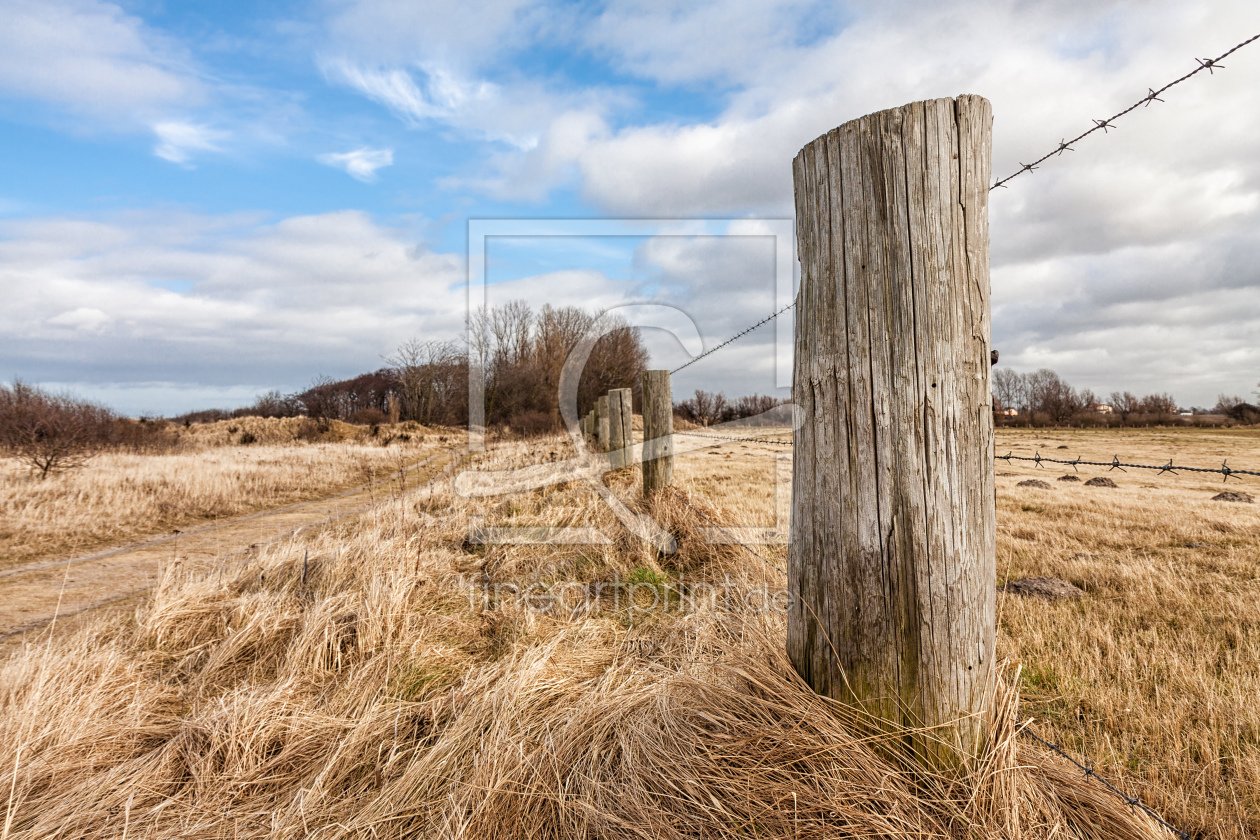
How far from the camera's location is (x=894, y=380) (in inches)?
70.8

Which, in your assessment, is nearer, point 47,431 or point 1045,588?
point 1045,588

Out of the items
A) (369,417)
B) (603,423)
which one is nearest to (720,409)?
(603,423)

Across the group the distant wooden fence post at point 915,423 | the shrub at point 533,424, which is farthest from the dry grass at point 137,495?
the distant wooden fence post at point 915,423

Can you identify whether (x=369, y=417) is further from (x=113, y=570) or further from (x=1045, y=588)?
(x=1045, y=588)

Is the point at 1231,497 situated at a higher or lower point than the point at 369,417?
lower

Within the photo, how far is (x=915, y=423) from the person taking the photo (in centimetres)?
177

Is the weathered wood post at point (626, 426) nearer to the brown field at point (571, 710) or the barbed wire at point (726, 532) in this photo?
the barbed wire at point (726, 532)

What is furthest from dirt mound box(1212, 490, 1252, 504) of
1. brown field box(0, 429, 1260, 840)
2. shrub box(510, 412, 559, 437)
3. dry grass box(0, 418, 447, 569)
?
shrub box(510, 412, 559, 437)

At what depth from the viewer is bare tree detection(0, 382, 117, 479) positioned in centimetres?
1449

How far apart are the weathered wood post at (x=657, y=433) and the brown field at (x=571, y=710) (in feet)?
3.38

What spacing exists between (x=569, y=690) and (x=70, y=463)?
18.3 meters

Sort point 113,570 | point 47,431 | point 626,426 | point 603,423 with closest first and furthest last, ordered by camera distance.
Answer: point 113,570 → point 626,426 → point 603,423 → point 47,431

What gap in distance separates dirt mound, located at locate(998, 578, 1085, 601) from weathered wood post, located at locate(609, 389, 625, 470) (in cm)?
502

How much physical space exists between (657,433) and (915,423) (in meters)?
4.83
